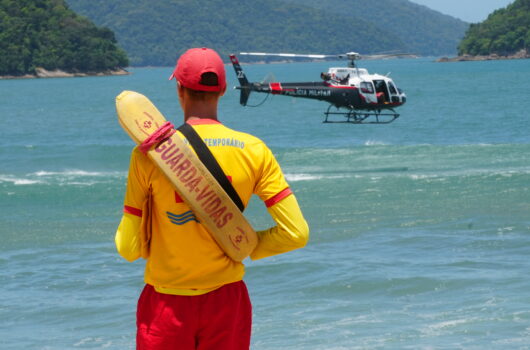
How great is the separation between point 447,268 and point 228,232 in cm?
803

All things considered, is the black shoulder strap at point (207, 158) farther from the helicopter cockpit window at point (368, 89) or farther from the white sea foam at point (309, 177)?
the helicopter cockpit window at point (368, 89)

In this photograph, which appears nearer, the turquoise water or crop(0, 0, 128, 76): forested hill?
the turquoise water

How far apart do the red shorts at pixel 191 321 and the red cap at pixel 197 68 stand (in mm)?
756

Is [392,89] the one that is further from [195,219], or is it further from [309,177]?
[195,219]

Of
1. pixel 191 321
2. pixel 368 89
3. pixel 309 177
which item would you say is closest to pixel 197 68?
pixel 191 321

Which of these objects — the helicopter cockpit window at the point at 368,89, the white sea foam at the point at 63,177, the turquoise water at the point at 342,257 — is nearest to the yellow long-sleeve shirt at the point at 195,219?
the turquoise water at the point at 342,257

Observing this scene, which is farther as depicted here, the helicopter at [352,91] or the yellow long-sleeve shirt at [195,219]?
the helicopter at [352,91]

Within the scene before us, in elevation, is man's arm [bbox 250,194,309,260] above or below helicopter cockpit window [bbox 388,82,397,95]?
above

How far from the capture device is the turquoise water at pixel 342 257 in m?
8.22

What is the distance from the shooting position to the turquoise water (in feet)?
27.0

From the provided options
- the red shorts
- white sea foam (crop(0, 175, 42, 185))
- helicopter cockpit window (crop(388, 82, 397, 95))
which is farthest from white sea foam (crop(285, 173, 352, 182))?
the red shorts

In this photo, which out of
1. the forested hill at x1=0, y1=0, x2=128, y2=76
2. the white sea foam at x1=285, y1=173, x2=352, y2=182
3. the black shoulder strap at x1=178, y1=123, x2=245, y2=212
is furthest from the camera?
the forested hill at x1=0, y1=0, x2=128, y2=76

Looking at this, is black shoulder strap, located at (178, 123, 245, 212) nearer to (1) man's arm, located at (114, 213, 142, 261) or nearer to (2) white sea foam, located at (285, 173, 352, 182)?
(1) man's arm, located at (114, 213, 142, 261)

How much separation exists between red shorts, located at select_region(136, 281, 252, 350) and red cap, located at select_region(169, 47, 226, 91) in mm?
756
